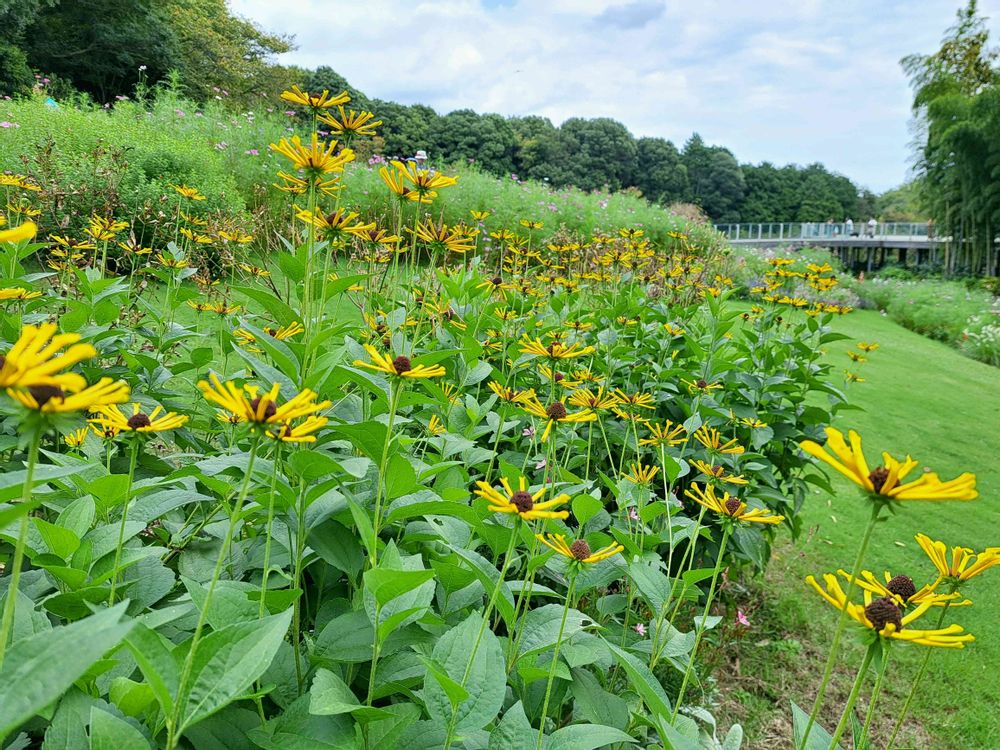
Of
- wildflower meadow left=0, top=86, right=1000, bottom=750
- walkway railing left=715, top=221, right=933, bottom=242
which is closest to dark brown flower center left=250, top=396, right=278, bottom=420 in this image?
wildflower meadow left=0, top=86, right=1000, bottom=750

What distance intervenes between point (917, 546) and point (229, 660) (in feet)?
12.9

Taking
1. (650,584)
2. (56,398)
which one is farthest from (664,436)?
(56,398)

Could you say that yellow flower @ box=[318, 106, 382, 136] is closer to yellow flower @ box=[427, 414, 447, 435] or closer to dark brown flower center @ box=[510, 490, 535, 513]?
yellow flower @ box=[427, 414, 447, 435]

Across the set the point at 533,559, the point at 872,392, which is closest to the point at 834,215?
the point at 872,392

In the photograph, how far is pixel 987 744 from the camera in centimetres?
213

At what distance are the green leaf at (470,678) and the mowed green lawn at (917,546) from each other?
45 centimetres

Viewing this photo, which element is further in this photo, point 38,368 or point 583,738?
point 583,738

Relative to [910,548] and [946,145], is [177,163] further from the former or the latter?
[946,145]

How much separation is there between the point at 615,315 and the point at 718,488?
1135mm

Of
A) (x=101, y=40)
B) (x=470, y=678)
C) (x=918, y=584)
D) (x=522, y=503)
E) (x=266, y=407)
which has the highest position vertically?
(x=101, y=40)

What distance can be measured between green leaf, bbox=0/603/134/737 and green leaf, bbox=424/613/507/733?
0.41m

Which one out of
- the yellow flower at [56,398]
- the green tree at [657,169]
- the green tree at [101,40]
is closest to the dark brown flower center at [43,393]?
the yellow flower at [56,398]

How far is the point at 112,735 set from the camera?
1.84 ft

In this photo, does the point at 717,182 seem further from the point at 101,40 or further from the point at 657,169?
the point at 101,40
